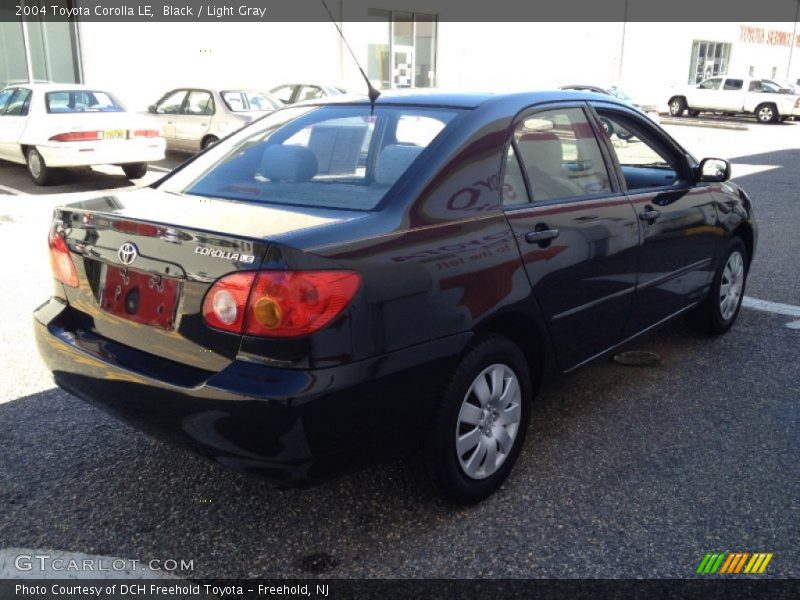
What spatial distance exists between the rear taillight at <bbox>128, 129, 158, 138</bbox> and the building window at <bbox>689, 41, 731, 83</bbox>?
3457 cm

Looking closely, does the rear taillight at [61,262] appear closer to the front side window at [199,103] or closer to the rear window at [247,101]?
the rear window at [247,101]

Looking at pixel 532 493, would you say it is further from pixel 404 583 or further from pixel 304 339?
pixel 304 339

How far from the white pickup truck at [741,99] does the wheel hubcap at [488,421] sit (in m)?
29.7

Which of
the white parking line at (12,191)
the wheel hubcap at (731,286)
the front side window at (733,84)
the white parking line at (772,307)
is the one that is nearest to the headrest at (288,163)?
the wheel hubcap at (731,286)

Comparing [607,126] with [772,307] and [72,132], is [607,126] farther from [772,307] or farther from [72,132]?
[72,132]

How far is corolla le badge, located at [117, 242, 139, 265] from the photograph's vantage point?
8.77ft

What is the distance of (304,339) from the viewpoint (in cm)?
237

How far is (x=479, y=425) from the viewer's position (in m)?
2.97

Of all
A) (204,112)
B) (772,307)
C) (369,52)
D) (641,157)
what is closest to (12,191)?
(204,112)

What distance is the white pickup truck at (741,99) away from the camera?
28.5 meters

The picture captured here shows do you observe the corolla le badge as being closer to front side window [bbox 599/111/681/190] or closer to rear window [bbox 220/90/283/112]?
front side window [bbox 599/111/681/190]

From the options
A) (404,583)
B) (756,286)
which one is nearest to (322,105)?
(404,583)

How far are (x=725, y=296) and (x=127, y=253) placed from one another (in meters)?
3.83

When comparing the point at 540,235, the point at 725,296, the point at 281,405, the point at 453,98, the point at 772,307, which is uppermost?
the point at 453,98
